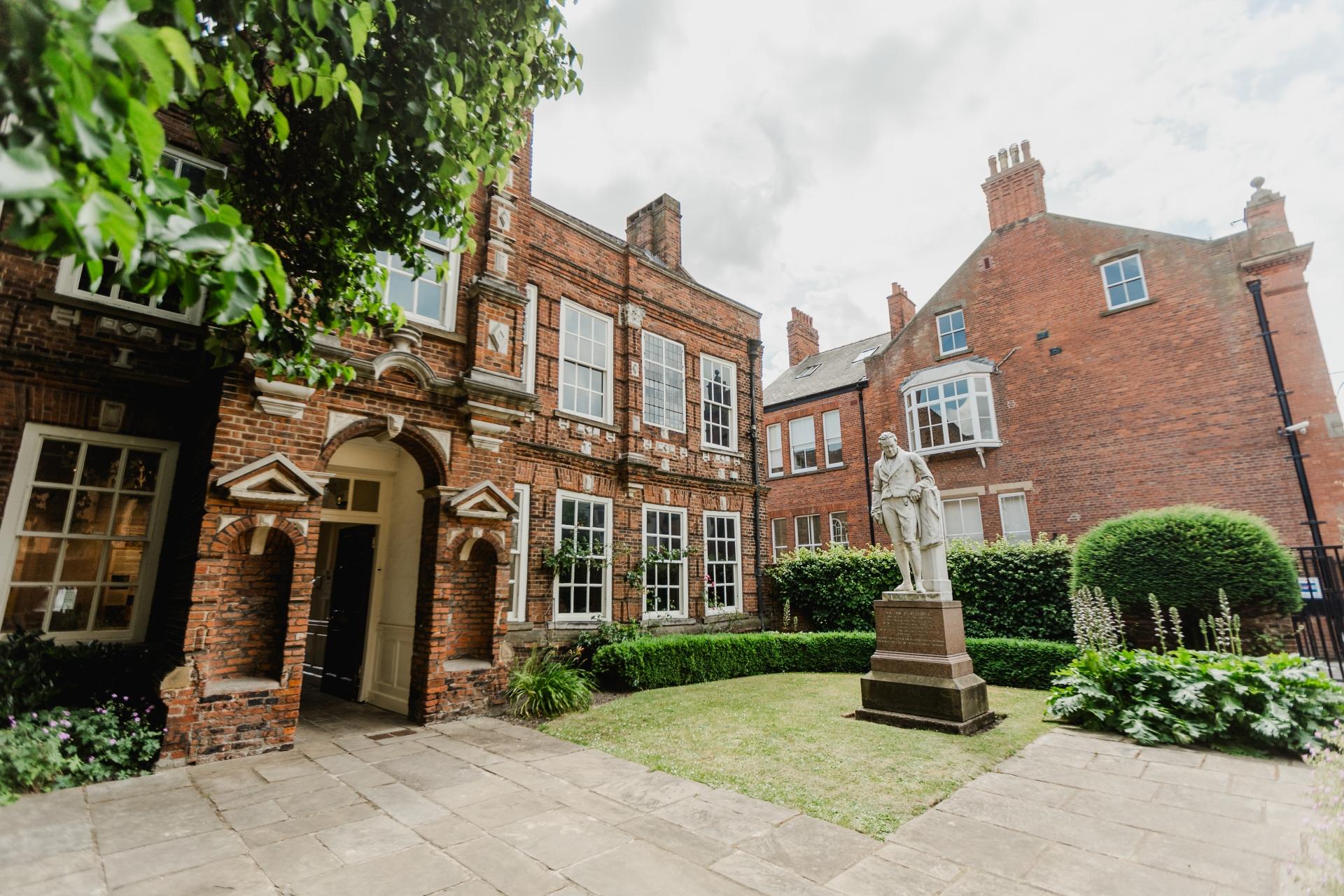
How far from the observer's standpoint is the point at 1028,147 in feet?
60.2

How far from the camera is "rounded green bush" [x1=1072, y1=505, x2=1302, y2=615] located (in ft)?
29.7

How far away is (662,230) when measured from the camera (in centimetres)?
1558

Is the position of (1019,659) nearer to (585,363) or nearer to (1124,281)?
(585,363)

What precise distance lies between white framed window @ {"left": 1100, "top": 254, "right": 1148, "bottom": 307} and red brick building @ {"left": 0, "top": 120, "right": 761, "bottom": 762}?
13127 mm

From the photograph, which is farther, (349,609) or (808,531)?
(808,531)

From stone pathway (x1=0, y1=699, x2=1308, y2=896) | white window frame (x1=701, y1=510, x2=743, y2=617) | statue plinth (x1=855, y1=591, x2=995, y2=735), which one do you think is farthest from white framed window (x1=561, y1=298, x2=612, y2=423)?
stone pathway (x1=0, y1=699, x2=1308, y2=896)

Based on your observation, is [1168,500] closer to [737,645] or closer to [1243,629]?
[1243,629]

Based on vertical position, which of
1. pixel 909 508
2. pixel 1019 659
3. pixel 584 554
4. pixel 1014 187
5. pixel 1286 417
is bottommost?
pixel 1019 659

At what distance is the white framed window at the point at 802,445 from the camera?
21.7m

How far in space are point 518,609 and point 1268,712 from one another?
9.44 meters

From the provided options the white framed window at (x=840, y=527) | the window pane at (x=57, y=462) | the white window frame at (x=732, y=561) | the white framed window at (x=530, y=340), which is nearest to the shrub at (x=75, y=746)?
the window pane at (x=57, y=462)

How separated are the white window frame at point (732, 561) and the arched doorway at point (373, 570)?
265 inches

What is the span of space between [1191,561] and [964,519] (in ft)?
26.3

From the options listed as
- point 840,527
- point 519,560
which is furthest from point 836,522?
point 519,560
